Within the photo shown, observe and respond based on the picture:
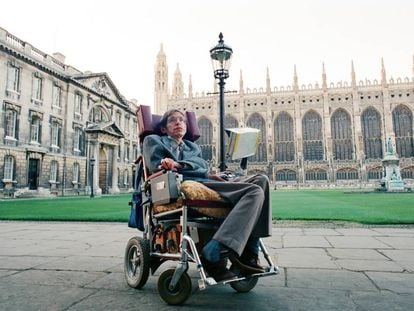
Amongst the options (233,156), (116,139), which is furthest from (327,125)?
(233,156)

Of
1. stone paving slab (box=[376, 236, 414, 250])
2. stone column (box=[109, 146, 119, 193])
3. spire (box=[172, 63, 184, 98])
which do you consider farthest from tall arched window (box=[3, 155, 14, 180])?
spire (box=[172, 63, 184, 98])

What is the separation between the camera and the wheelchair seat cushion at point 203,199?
2309 mm

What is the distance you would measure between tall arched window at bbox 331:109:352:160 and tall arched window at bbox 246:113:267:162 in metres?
10.8

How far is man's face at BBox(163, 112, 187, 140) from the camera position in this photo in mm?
2977

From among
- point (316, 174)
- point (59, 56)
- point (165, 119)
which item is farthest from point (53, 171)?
point (316, 174)

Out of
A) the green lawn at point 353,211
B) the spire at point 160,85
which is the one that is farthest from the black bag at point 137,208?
the spire at point 160,85

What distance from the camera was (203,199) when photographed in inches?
91.8

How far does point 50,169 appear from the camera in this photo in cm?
2272

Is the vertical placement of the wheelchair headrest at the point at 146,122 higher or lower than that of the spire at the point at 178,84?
lower

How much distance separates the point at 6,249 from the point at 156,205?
309cm

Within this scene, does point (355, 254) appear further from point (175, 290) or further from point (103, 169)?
point (103, 169)

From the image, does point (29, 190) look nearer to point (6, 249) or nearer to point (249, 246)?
point (6, 249)

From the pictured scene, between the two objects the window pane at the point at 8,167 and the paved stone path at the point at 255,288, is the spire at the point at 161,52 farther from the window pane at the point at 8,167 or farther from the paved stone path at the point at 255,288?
the paved stone path at the point at 255,288

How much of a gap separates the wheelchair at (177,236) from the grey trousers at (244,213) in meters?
0.11
